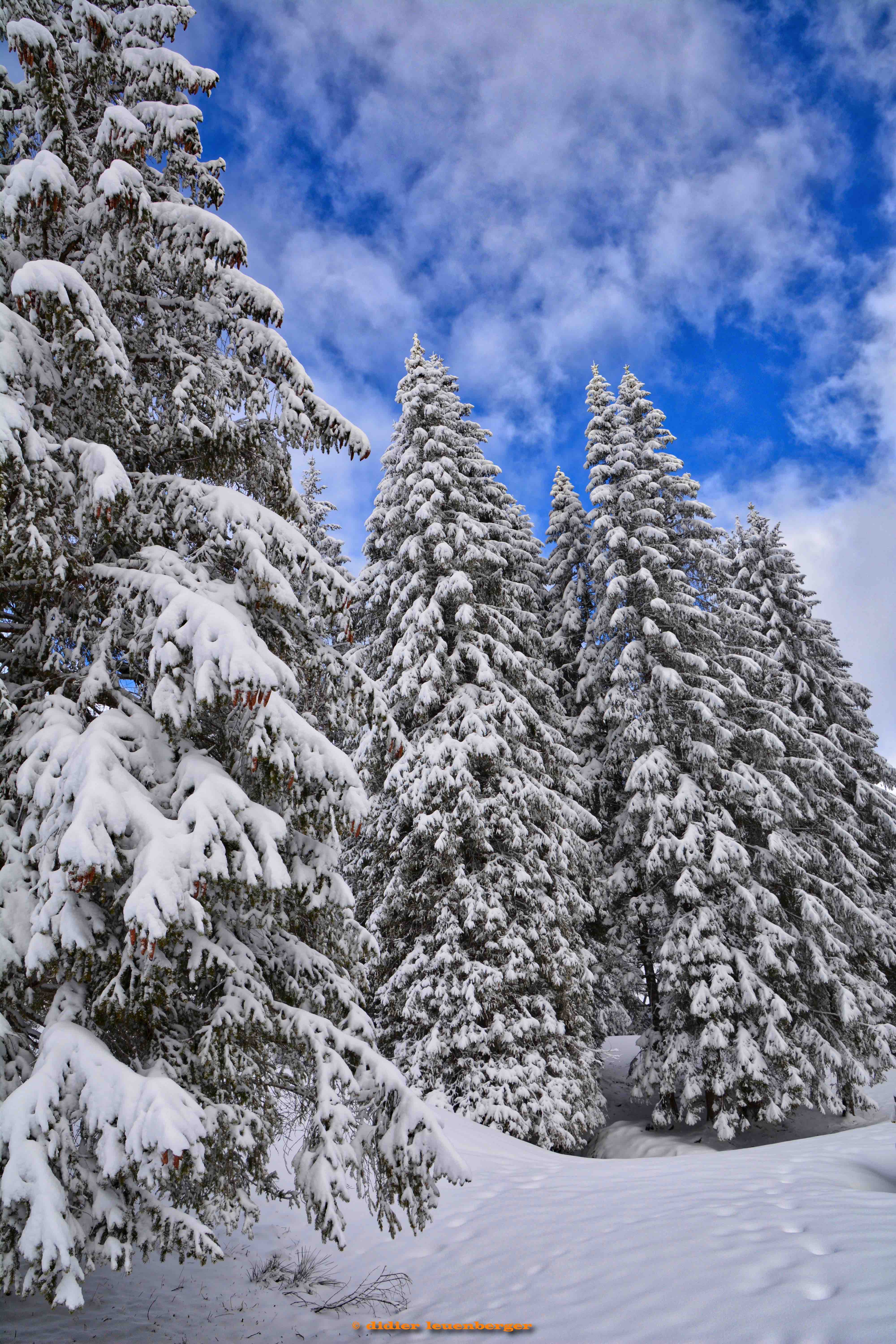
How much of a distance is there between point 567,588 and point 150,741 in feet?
55.5

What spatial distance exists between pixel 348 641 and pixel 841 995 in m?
13.7

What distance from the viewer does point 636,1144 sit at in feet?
45.9

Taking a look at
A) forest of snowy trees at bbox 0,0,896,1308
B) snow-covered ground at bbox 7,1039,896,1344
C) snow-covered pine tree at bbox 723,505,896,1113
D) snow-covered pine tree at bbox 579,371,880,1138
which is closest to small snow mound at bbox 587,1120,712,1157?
snow-covered pine tree at bbox 579,371,880,1138

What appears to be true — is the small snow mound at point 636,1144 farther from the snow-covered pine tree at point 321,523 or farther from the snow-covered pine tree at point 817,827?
the snow-covered pine tree at point 321,523

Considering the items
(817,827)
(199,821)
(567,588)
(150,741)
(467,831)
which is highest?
(567,588)

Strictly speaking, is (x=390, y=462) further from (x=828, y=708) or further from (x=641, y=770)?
(x=828, y=708)

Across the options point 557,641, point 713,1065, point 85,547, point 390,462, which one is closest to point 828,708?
point 557,641

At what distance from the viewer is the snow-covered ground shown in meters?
3.55

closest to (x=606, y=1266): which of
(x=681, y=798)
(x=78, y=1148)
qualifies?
(x=78, y=1148)

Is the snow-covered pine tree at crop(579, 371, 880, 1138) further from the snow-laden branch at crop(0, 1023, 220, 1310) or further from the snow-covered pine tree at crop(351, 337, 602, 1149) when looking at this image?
the snow-laden branch at crop(0, 1023, 220, 1310)

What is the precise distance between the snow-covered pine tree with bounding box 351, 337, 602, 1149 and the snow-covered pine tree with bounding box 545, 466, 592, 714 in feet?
10.0

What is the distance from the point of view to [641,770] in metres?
14.8

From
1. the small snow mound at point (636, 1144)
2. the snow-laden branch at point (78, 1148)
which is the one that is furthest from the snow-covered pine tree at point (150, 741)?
the small snow mound at point (636, 1144)

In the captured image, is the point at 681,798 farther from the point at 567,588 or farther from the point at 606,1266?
the point at 606,1266
